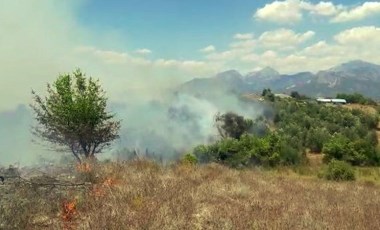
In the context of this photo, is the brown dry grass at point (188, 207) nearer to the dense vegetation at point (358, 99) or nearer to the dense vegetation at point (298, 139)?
the dense vegetation at point (298, 139)

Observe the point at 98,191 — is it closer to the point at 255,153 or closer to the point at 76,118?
the point at 76,118

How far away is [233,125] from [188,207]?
84673mm

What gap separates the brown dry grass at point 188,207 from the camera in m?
8.69

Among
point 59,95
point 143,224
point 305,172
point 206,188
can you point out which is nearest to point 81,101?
point 59,95

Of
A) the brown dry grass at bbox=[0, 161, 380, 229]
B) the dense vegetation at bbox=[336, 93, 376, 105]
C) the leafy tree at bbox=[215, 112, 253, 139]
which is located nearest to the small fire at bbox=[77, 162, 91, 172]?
the brown dry grass at bbox=[0, 161, 380, 229]

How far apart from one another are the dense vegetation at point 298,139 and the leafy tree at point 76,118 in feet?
40.5

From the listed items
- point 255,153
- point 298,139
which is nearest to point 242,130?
point 298,139

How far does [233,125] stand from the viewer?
94500mm

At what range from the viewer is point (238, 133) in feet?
298

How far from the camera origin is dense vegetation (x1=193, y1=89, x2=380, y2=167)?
53.8 meters

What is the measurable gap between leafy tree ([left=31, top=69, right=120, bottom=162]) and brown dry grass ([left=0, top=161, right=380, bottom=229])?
16.6 meters

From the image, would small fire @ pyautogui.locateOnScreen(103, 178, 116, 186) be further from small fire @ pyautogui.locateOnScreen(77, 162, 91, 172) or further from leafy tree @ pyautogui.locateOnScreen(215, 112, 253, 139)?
leafy tree @ pyautogui.locateOnScreen(215, 112, 253, 139)

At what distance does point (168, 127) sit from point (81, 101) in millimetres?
136562

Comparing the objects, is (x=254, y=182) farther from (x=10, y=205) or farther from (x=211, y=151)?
(x=211, y=151)
